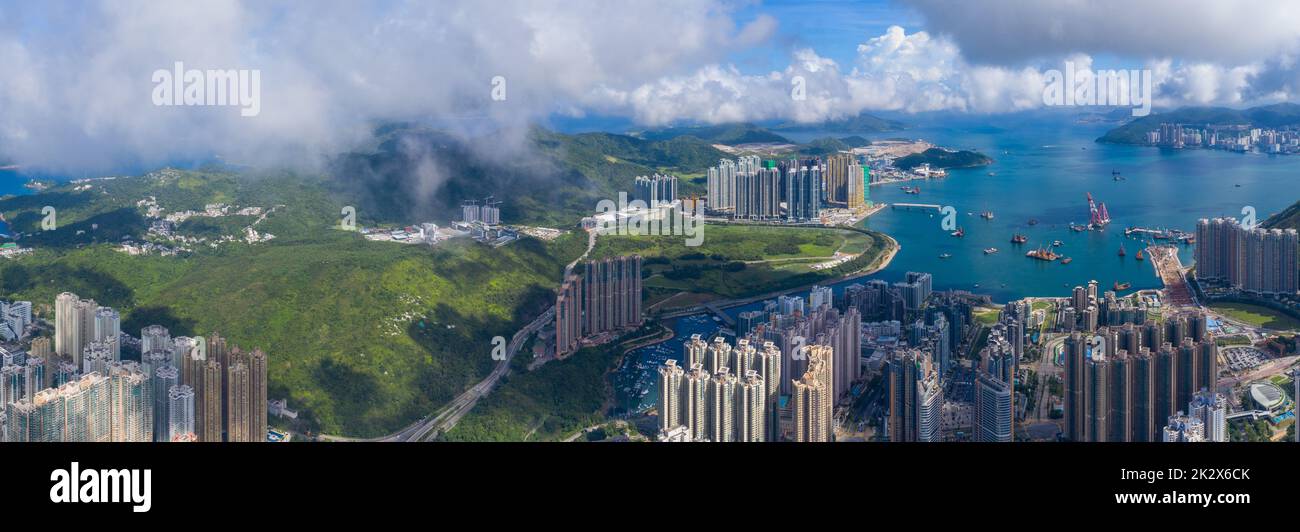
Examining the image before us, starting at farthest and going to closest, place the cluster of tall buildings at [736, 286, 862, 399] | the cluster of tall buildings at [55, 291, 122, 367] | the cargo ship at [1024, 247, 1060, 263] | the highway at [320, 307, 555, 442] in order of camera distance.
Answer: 1. the cargo ship at [1024, 247, 1060, 263]
2. the cluster of tall buildings at [55, 291, 122, 367]
3. the cluster of tall buildings at [736, 286, 862, 399]
4. the highway at [320, 307, 555, 442]

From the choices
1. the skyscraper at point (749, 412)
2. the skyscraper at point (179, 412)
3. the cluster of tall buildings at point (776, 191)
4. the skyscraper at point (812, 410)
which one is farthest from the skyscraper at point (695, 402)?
the cluster of tall buildings at point (776, 191)

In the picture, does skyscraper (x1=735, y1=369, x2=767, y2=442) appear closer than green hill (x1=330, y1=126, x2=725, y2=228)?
Yes

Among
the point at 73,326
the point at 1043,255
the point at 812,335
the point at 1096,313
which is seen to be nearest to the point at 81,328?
the point at 73,326

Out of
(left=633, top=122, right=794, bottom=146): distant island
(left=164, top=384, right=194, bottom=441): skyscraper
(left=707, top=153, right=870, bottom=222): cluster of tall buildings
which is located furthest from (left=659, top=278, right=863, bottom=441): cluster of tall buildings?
(left=633, top=122, right=794, bottom=146): distant island

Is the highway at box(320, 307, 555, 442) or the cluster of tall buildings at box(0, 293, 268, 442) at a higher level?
the cluster of tall buildings at box(0, 293, 268, 442)

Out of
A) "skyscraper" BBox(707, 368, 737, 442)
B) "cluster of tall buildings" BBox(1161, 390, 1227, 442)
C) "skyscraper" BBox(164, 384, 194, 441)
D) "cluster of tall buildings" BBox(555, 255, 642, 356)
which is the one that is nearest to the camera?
"cluster of tall buildings" BBox(1161, 390, 1227, 442)

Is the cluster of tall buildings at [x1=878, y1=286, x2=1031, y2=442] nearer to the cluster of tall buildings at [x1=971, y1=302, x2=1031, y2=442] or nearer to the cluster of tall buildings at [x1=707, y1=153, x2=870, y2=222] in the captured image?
the cluster of tall buildings at [x1=971, y1=302, x2=1031, y2=442]
